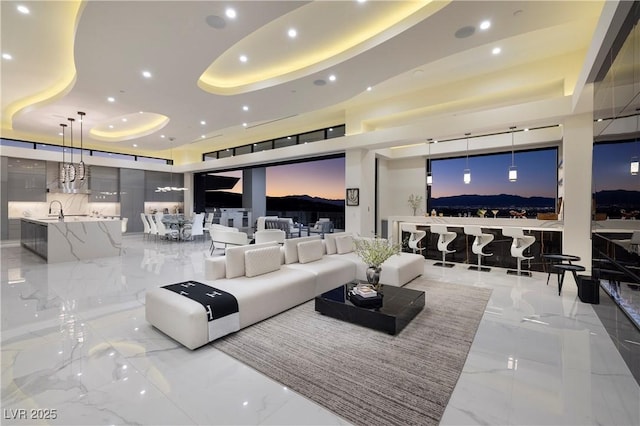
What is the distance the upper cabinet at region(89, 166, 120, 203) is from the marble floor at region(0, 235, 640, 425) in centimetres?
930

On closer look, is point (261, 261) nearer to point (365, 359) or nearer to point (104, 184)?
point (365, 359)

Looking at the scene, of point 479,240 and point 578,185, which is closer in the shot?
point 578,185

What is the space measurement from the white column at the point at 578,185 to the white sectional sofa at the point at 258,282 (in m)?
Result: 2.93

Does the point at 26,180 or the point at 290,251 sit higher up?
the point at 26,180

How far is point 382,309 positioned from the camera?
10.8 ft

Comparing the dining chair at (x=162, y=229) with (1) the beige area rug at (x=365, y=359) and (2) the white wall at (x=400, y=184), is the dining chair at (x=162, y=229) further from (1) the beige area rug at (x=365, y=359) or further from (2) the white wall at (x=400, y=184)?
(1) the beige area rug at (x=365, y=359)

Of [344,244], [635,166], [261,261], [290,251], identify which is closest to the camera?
[635,166]

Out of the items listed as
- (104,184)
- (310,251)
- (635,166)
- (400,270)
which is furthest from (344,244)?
(104,184)

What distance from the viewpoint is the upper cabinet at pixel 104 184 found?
11812mm

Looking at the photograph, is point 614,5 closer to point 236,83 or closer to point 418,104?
point 418,104

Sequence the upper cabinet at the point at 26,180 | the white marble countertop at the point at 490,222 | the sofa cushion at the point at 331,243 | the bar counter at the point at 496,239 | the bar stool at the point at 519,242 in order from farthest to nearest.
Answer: the upper cabinet at the point at 26,180
the bar counter at the point at 496,239
the white marble countertop at the point at 490,222
the bar stool at the point at 519,242
the sofa cushion at the point at 331,243

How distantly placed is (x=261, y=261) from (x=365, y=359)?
6.67ft

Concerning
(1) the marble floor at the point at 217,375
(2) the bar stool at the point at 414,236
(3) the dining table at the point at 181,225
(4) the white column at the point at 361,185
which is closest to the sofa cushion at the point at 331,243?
(2) the bar stool at the point at 414,236

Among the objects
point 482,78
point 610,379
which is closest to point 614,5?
point 610,379
